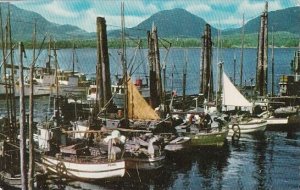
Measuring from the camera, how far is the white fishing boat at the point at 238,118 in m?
44.6

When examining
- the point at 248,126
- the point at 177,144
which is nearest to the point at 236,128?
the point at 248,126

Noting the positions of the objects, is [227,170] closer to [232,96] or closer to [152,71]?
[232,96]

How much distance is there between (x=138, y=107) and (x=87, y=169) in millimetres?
10762

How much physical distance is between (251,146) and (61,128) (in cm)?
1799

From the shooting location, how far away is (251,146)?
135 ft

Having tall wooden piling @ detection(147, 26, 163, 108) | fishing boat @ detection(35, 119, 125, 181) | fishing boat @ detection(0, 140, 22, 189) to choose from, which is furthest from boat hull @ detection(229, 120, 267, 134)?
fishing boat @ detection(0, 140, 22, 189)

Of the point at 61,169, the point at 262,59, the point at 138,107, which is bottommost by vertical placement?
the point at 61,169

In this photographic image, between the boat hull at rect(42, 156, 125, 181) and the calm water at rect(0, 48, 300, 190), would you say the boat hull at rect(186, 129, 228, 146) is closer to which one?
the calm water at rect(0, 48, 300, 190)

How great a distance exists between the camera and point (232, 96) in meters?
46.5

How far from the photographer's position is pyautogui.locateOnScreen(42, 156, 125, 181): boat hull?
2883 centimetres

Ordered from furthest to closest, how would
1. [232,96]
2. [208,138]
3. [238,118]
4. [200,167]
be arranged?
[232,96] < [238,118] < [208,138] < [200,167]

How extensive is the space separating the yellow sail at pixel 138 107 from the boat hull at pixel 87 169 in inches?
402

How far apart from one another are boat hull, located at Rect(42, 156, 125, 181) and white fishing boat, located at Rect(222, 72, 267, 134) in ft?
60.4

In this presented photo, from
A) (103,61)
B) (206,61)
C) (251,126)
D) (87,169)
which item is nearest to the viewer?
(87,169)
